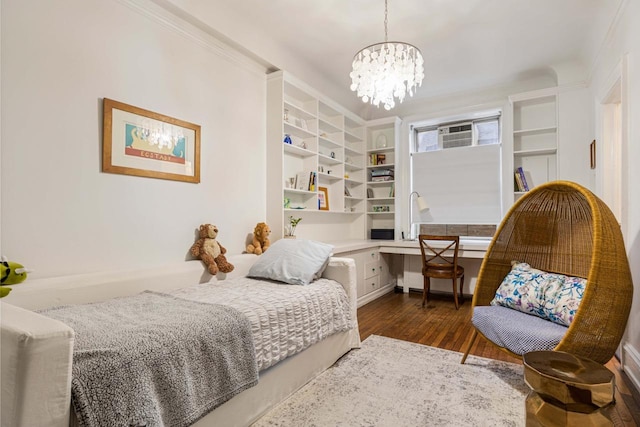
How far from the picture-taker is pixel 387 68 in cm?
224

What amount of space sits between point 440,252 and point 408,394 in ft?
6.56

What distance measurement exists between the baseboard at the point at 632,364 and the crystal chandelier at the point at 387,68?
2.16m

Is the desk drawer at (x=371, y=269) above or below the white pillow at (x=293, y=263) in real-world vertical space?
below

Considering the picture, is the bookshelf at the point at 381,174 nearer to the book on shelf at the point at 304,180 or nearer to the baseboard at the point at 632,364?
the book on shelf at the point at 304,180

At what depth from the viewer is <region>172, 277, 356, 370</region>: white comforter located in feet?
5.39

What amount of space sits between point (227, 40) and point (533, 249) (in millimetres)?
2872

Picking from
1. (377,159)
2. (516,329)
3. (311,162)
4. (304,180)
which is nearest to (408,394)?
(516,329)

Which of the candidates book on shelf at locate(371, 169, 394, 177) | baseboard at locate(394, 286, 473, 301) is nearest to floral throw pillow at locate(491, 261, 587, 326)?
baseboard at locate(394, 286, 473, 301)

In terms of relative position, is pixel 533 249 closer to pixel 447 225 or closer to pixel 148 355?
pixel 447 225

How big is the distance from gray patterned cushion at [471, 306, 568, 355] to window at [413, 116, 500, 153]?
9.23 feet

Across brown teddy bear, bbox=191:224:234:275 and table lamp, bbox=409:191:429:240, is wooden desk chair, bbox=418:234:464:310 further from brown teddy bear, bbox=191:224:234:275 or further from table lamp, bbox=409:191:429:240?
brown teddy bear, bbox=191:224:234:275

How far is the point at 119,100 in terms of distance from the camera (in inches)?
82.6

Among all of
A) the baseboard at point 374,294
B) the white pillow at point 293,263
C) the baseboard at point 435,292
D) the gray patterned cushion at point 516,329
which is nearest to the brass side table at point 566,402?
the gray patterned cushion at point 516,329

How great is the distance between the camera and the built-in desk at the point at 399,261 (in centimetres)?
362
